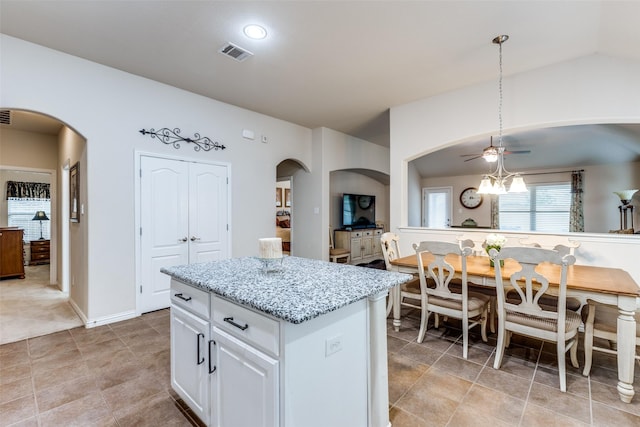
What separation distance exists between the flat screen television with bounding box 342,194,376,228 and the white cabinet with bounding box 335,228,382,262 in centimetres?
30

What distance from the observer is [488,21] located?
250cm

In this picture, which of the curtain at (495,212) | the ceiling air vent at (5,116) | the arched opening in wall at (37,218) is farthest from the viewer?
the curtain at (495,212)

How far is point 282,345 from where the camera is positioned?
1137 mm

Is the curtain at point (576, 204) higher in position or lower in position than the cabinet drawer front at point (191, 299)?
higher

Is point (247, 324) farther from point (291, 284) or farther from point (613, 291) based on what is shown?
point (613, 291)

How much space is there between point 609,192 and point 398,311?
6392mm

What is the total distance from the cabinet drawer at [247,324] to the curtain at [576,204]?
8030 mm

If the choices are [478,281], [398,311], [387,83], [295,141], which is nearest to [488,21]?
[387,83]

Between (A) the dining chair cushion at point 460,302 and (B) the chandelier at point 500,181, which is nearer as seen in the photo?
(A) the dining chair cushion at point 460,302

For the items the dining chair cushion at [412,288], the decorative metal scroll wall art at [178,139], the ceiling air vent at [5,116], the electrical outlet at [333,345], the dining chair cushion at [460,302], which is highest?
the ceiling air vent at [5,116]

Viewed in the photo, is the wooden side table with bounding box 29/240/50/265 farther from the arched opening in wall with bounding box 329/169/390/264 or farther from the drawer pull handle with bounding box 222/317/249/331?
the drawer pull handle with bounding box 222/317/249/331

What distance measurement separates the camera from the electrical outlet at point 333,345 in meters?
1.29

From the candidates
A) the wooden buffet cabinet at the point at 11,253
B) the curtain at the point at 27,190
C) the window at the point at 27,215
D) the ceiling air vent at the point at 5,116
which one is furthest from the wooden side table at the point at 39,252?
the ceiling air vent at the point at 5,116

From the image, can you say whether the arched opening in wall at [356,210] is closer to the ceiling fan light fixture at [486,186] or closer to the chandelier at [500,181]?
the chandelier at [500,181]
